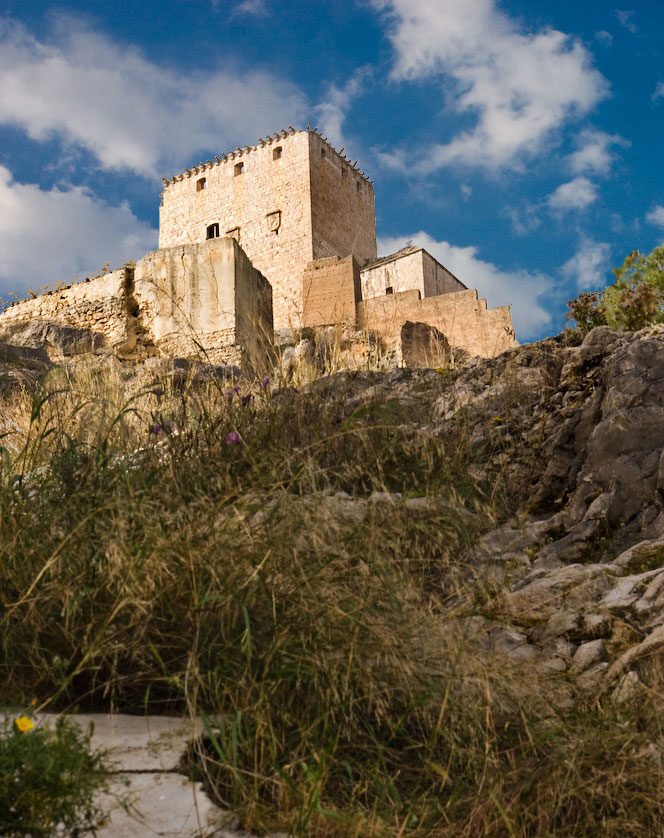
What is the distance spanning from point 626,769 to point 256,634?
0.86m

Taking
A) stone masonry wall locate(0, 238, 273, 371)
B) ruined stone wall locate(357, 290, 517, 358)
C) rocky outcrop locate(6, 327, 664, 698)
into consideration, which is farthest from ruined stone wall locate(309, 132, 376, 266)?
rocky outcrop locate(6, 327, 664, 698)

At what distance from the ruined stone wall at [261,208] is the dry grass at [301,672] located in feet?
86.5

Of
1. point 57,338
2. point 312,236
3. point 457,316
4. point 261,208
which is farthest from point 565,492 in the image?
point 261,208

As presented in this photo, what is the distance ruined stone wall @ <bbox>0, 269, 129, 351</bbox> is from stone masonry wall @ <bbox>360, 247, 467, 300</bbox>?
19427 mm

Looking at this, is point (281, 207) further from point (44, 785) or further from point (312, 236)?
point (44, 785)

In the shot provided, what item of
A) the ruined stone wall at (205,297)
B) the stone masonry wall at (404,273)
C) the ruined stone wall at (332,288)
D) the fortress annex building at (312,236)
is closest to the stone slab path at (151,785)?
the ruined stone wall at (205,297)

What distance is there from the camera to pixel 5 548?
2004 millimetres

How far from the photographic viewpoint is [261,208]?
31688 mm

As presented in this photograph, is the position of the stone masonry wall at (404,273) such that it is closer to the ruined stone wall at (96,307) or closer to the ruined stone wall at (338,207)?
the ruined stone wall at (338,207)

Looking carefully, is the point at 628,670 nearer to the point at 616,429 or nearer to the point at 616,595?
the point at 616,595

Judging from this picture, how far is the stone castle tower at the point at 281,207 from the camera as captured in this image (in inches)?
1190

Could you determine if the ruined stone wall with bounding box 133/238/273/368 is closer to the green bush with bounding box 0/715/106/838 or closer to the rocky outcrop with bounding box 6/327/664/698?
the rocky outcrop with bounding box 6/327/664/698

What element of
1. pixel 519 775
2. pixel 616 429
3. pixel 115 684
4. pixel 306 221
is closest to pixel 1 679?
pixel 115 684

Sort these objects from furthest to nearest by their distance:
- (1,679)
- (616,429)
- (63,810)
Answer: (616,429), (1,679), (63,810)
